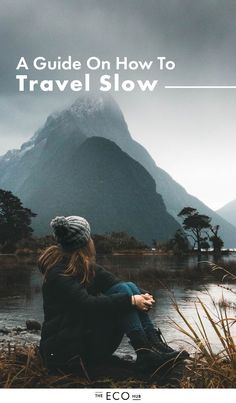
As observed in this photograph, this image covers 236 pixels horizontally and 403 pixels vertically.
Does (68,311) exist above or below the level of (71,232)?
below

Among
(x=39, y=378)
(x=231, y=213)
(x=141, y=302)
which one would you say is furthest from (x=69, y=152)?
(x=141, y=302)

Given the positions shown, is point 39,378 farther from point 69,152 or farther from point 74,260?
point 69,152

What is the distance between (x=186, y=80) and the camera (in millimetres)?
5082

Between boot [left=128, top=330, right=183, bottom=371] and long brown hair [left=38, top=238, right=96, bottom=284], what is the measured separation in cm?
39

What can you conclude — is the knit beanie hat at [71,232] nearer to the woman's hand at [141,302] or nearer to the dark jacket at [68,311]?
the dark jacket at [68,311]

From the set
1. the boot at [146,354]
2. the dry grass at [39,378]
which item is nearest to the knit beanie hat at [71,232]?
the boot at [146,354]

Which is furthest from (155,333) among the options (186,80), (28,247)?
(28,247)

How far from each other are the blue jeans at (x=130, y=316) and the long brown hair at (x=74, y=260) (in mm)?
152

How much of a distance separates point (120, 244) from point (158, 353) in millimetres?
22420

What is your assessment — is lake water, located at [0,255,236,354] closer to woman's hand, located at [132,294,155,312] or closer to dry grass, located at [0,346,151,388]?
dry grass, located at [0,346,151,388]

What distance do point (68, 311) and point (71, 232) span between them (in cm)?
40

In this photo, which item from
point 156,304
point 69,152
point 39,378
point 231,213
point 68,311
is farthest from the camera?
point 69,152

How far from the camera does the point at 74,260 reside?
120 inches
